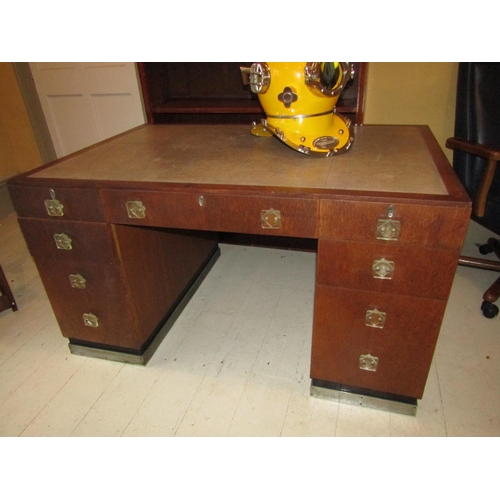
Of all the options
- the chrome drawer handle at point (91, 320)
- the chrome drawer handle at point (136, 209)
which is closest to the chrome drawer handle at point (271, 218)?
the chrome drawer handle at point (136, 209)

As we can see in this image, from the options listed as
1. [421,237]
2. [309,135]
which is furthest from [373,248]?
[309,135]

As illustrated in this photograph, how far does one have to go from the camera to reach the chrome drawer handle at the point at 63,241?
1197 mm

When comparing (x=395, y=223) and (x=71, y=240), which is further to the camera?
(x=71, y=240)

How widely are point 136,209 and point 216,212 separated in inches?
9.7

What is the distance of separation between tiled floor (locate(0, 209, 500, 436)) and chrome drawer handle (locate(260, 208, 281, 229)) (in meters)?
0.62

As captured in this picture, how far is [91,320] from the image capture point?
1352mm

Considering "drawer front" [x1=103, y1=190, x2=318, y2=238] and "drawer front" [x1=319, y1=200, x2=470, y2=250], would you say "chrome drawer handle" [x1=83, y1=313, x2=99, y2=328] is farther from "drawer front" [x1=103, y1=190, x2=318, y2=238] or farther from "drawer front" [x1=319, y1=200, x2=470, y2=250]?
"drawer front" [x1=319, y1=200, x2=470, y2=250]

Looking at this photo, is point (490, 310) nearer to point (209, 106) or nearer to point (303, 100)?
point (303, 100)

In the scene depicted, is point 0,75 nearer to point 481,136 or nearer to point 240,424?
point 240,424

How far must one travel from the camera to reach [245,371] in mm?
1369

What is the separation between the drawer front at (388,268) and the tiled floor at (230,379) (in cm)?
48

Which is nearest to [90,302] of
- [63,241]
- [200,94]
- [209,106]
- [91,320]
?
[91,320]

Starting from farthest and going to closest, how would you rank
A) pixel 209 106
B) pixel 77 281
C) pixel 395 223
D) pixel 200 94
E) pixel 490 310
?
1. pixel 200 94
2. pixel 209 106
3. pixel 490 310
4. pixel 77 281
5. pixel 395 223

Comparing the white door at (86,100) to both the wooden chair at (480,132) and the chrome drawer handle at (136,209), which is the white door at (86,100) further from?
the wooden chair at (480,132)
